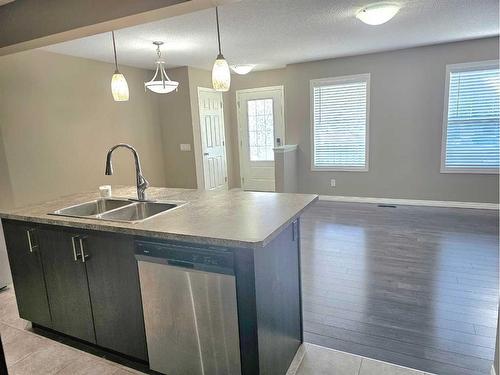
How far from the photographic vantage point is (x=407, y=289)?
9.13 feet

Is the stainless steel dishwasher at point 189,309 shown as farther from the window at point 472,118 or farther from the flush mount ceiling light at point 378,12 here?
the window at point 472,118

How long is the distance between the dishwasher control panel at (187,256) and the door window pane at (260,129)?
5.25 meters

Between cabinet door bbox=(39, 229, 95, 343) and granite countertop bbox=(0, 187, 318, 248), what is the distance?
0.15m

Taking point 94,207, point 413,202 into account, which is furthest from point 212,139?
point 94,207

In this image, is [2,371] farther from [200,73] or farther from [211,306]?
[200,73]

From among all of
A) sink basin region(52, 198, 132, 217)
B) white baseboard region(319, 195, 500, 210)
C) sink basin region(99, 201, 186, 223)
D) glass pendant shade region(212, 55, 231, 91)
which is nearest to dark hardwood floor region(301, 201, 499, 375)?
white baseboard region(319, 195, 500, 210)

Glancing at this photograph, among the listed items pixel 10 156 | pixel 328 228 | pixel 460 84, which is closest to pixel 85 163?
pixel 10 156

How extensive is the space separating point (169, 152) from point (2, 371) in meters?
5.15

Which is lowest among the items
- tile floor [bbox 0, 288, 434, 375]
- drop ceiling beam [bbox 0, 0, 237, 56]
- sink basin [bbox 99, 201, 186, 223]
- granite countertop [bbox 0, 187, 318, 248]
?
tile floor [bbox 0, 288, 434, 375]

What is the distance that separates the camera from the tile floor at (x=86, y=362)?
6.36 ft

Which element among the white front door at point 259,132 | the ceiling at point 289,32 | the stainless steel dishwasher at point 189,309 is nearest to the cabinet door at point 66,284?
the stainless steel dishwasher at point 189,309

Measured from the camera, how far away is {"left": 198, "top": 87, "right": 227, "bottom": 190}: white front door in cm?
605

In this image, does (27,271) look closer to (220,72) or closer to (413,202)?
(220,72)

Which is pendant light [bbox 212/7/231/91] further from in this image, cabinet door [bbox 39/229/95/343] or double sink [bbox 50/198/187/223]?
cabinet door [bbox 39/229/95/343]
